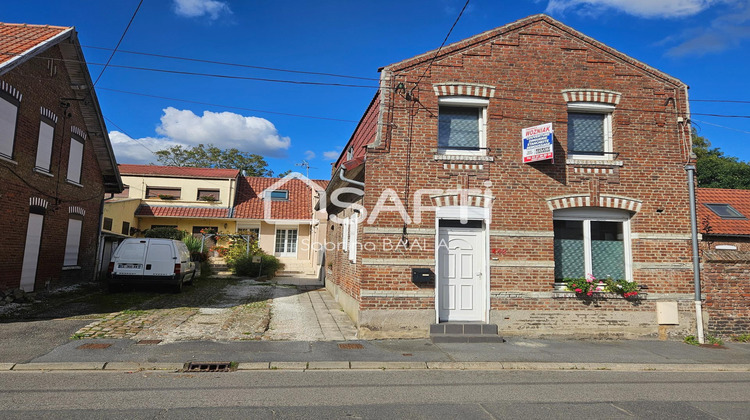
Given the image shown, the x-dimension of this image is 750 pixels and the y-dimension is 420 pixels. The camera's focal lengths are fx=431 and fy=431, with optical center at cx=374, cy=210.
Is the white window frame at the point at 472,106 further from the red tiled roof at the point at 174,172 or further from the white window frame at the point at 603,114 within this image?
the red tiled roof at the point at 174,172

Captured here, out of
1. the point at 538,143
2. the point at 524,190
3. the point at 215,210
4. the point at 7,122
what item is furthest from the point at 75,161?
the point at 538,143

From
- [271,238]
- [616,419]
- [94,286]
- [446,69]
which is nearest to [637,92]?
[446,69]

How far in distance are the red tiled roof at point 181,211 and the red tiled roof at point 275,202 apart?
0.99 metres

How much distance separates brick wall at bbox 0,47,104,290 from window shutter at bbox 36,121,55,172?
0.18 metres

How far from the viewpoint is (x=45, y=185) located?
12492mm

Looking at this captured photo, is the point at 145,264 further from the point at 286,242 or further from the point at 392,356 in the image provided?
the point at 286,242

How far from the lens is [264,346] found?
757 centimetres

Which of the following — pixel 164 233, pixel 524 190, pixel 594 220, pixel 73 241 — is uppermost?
pixel 524 190

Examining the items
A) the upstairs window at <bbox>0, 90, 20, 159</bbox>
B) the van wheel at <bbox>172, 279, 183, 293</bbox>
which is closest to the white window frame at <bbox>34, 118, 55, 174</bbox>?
the upstairs window at <bbox>0, 90, 20, 159</bbox>

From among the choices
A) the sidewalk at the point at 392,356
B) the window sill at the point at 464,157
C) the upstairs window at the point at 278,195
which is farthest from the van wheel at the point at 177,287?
the upstairs window at the point at 278,195

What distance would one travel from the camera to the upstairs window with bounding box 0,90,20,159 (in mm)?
10539

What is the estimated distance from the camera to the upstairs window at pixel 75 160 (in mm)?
13930

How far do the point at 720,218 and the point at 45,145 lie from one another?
2213 cm

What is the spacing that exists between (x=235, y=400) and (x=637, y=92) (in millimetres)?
10120
